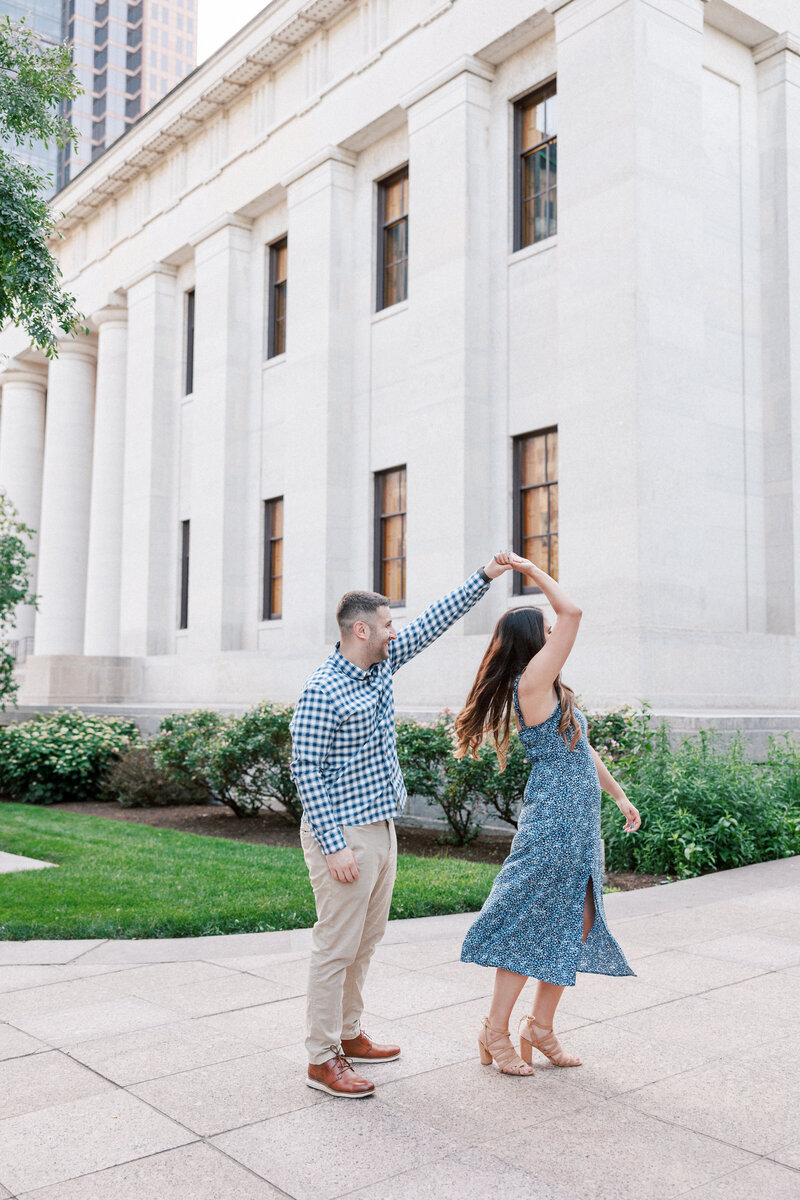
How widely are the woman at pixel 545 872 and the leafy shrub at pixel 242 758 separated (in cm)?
808

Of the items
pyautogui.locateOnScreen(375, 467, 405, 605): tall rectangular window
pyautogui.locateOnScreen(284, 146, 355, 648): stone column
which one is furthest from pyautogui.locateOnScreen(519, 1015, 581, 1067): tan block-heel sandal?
pyautogui.locateOnScreen(284, 146, 355, 648): stone column

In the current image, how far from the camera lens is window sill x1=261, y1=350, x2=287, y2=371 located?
71.3ft

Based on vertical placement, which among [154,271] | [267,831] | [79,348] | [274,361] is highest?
[154,271]

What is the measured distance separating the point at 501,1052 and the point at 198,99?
23.2m

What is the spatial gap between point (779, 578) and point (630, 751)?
6445 millimetres

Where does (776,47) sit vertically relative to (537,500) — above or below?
above

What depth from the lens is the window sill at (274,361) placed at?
2173cm

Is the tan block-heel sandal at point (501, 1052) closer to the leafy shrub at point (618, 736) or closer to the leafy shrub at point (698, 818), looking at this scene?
the leafy shrub at point (698, 818)

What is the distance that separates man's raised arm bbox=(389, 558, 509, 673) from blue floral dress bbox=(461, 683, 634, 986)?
50 centimetres

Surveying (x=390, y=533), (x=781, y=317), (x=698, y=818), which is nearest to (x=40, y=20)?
(x=390, y=533)

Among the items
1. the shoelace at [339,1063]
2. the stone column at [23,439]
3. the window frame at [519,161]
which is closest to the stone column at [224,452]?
the window frame at [519,161]

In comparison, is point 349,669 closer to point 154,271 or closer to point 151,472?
point 151,472

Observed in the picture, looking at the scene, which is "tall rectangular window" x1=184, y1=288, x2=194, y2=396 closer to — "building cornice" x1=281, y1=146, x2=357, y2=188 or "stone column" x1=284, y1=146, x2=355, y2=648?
"stone column" x1=284, y1=146, x2=355, y2=648

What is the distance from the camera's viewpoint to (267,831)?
12719mm
